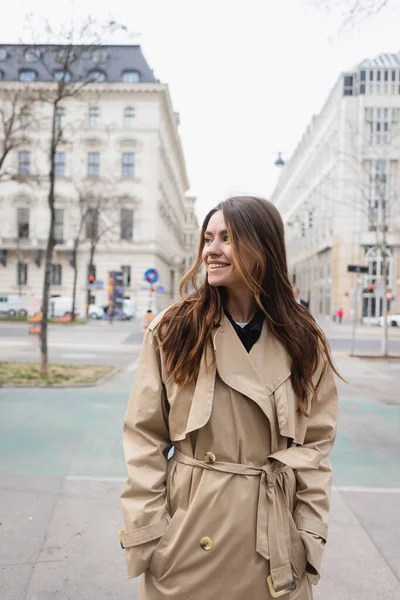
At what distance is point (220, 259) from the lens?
192 centimetres

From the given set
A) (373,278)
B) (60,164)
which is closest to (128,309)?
(60,164)

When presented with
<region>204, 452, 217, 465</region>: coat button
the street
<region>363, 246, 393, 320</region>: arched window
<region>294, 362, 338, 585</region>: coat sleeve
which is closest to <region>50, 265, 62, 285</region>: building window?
<region>363, 246, 393, 320</region>: arched window

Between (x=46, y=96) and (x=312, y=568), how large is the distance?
43.0 feet

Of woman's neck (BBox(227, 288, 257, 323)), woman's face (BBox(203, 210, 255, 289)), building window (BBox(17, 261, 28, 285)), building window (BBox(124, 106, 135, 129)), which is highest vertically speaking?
building window (BBox(124, 106, 135, 129))

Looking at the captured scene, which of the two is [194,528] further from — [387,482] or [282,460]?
[387,482]

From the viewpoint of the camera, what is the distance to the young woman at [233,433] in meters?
1.75

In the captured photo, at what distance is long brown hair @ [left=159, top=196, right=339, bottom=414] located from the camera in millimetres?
1876

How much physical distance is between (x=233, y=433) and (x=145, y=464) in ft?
1.04

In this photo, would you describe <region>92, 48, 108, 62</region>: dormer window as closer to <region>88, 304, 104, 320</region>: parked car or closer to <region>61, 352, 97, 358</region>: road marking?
<region>61, 352, 97, 358</region>: road marking

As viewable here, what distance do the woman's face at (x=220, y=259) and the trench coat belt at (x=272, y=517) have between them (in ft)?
2.02

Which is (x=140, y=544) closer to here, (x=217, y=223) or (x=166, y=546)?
(x=166, y=546)

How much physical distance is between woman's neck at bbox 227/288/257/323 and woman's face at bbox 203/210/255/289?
0.26ft

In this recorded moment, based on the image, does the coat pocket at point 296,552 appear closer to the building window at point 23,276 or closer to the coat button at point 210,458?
the coat button at point 210,458

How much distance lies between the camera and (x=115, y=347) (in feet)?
64.8
